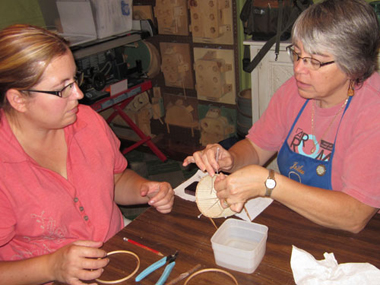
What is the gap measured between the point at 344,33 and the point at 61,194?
123cm

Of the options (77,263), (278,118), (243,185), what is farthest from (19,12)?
(243,185)

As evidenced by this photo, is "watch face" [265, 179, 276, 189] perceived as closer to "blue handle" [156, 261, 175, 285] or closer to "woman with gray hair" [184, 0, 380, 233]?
"woman with gray hair" [184, 0, 380, 233]

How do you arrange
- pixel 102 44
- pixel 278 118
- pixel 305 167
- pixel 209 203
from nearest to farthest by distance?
pixel 209 203
pixel 305 167
pixel 278 118
pixel 102 44

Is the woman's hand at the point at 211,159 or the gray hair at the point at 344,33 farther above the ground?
the gray hair at the point at 344,33

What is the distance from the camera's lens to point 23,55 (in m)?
1.25

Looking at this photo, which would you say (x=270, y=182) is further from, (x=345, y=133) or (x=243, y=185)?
(x=345, y=133)

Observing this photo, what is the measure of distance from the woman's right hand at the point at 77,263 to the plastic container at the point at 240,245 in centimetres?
40

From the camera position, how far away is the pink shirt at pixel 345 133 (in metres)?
1.32

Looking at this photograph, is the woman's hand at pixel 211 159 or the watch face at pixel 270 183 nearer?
the watch face at pixel 270 183

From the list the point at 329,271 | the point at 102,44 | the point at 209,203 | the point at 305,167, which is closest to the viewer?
the point at 329,271

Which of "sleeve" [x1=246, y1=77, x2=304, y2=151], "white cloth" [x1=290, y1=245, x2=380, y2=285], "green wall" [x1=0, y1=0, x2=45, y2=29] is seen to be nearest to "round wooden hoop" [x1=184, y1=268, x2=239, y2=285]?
"white cloth" [x1=290, y1=245, x2=380, y2=285]

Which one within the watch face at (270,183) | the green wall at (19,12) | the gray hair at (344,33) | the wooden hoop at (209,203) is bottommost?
the wooden hoop at (209,203)

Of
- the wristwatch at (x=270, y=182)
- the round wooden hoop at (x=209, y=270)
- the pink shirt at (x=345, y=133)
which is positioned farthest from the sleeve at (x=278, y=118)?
the round wooden hoop at (x=209, y=270)

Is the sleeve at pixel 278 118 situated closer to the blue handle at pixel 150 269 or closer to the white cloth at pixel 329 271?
the white cloth at pixel 329 271
